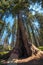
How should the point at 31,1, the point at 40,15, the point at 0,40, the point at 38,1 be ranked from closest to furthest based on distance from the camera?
1. the point at 38,1
2. the point at 31,1
3. the point at 40,15
4. the point at 0,40

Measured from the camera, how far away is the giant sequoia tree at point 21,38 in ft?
84.8

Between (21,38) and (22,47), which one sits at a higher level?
(21,38)

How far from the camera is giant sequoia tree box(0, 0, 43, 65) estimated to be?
25.8 m

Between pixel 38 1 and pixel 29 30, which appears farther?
pixel 29 30

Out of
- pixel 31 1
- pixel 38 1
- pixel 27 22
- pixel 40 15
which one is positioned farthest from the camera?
pixel 27 22

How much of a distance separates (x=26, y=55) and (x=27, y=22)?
452 centimetres

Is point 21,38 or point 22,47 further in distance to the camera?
point 21,38

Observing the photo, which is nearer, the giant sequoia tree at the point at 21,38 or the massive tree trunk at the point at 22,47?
the giant sequoia tree at the point at 21,38

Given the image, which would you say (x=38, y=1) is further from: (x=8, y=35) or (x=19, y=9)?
(x=8, y=35)

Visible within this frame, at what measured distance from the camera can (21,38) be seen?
31016mm

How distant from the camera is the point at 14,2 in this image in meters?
26.6

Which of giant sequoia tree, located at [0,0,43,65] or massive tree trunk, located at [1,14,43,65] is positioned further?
massive tree trunk, located at [1,14,43,65]

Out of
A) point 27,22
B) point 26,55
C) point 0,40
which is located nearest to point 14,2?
point 27,22

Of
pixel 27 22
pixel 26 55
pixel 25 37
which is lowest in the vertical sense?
pixel 26 55
